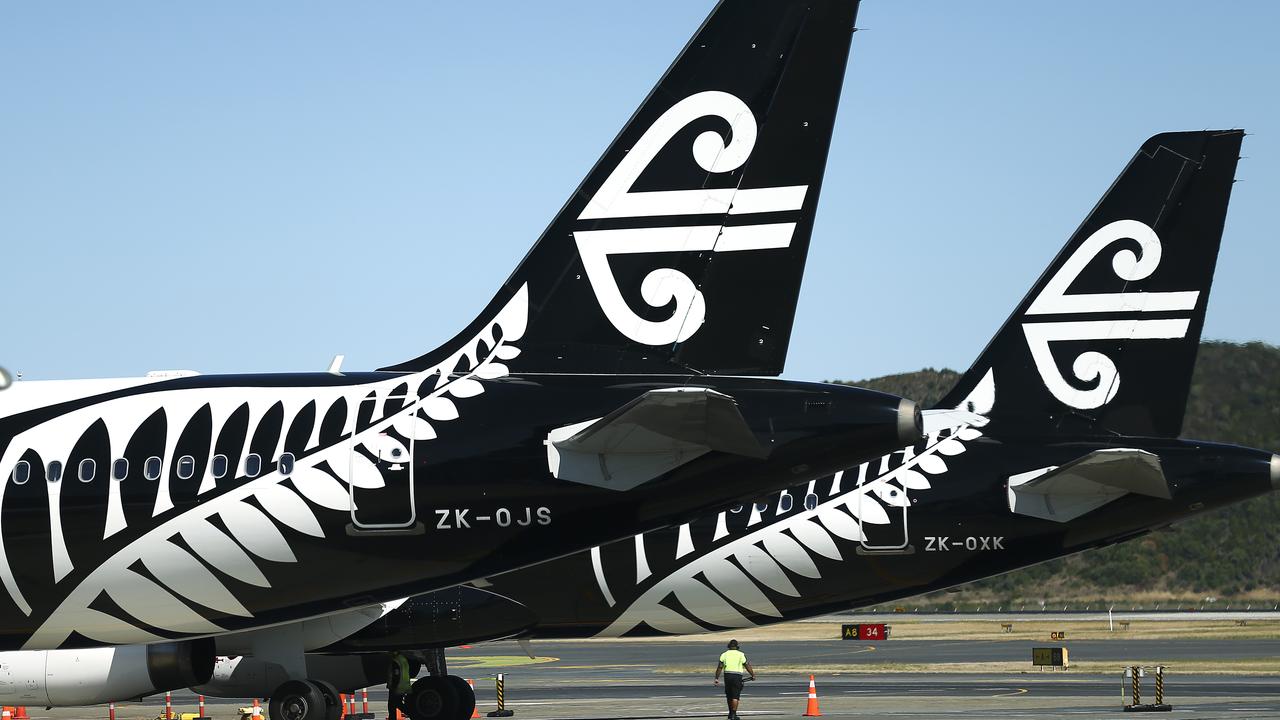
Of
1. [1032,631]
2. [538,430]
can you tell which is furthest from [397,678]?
[1032,631]

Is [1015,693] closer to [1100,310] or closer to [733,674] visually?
[733,674]

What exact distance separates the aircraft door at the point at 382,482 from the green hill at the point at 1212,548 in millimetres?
72327

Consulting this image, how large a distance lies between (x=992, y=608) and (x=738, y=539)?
6372 centimetres

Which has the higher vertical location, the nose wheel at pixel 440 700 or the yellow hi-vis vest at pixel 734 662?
the yellow hi-vis vest at pixel 734 662

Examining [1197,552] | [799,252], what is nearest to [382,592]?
[799,252]

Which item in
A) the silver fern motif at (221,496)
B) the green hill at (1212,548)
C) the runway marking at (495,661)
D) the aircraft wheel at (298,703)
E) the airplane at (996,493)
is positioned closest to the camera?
the silver fern motif at (221,496)

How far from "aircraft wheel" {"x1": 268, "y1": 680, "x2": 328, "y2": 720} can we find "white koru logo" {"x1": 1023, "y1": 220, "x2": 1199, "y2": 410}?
13144 millimetres

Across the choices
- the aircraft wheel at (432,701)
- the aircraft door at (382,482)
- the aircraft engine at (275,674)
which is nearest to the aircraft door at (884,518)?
the aircraft wheel at (432,701)

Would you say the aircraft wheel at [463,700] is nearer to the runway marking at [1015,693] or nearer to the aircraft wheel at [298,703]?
the aircraft wheel at [298,703]

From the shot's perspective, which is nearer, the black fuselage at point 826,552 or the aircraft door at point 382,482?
the aircraft door at point 382,482

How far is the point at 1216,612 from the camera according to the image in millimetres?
75750

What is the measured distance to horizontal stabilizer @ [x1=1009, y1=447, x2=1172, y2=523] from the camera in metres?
21.5

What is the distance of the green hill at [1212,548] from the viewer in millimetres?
83375

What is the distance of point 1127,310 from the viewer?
25172 millimetres
